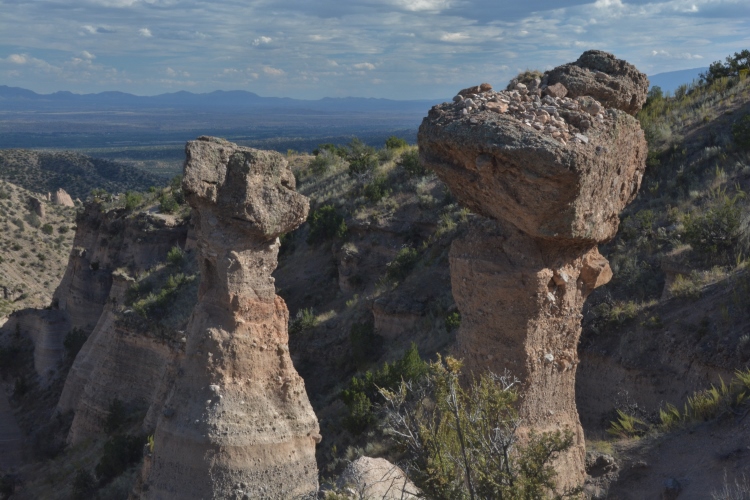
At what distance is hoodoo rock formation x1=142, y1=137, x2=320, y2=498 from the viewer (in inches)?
363

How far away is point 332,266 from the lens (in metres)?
24.9

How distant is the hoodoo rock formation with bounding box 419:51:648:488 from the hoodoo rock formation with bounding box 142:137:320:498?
2.40 meters

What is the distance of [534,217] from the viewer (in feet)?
25.5

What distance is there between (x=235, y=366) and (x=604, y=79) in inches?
233

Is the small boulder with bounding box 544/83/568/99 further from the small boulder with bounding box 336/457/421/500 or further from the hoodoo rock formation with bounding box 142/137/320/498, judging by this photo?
the small boulder with bounding box 336/457/421/500

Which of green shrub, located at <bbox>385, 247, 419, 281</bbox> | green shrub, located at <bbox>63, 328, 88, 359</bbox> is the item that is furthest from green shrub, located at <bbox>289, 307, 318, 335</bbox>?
green shrub, located at <bbox>63, 328, 88, 359</bbox>

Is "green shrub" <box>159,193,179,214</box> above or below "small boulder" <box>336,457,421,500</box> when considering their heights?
above

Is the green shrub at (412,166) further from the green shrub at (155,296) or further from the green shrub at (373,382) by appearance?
the green shrub at (373,382)

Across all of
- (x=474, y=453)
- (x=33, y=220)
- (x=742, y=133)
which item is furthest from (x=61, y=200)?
(x=474, y=453)

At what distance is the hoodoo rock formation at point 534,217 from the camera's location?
24.8 feet

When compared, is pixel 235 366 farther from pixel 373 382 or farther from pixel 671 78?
pixel 671 78

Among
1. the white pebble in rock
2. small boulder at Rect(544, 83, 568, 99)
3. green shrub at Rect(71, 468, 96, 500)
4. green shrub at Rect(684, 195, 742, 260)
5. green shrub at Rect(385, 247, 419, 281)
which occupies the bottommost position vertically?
green shrub at Rect(71, 468, 96, 500)

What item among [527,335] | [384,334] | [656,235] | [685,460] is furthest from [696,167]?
[527,335]

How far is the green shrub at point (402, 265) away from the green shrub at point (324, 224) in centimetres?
399
